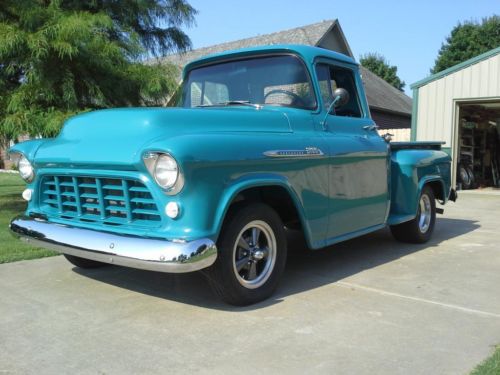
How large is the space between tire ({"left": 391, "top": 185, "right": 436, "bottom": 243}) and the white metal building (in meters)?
7.66

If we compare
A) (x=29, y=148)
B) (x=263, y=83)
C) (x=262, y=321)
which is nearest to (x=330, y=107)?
(x=263, y=83)

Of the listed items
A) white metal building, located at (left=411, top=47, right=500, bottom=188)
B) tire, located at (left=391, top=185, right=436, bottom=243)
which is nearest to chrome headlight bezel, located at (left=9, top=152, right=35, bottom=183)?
tire, located at (left=391, top=185, right=436, bottom=243)

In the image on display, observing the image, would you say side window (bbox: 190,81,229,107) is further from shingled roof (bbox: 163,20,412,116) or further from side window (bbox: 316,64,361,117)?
shingled roof (bbox: 163,20,412,116)

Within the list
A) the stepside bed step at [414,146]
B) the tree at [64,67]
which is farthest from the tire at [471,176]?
the tree at [64,67]

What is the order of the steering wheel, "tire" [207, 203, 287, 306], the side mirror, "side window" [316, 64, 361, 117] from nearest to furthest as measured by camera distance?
"tire" [207, 203, 287, 306] → the steering wheel → the side mirror → "side window" [316, 64, 361, 117]

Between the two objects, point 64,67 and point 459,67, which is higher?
point 459,67

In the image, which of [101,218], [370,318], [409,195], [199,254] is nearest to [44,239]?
[101,218]

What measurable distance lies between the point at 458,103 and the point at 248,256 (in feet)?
39.8

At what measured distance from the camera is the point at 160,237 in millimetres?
3260

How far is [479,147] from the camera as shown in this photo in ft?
59.1

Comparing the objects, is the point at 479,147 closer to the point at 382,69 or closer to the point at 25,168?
the point at 25,168

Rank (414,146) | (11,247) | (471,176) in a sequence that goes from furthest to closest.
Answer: (471,176) → (414,146) → (11,247)

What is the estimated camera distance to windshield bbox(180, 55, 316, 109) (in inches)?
176

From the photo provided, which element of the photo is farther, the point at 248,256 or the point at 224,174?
the point at 248,256
